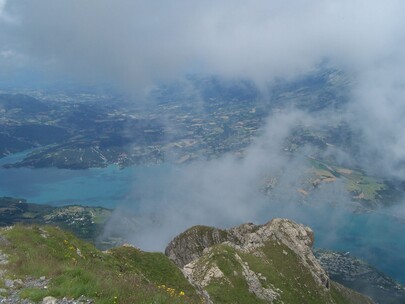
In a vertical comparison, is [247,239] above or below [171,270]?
below

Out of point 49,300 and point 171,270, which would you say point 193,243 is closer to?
point 171,270

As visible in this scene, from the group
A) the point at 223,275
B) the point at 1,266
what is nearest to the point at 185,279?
the point at 223,275

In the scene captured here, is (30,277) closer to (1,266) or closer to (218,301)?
(1,266)

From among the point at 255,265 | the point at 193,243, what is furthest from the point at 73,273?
the point at 193,243

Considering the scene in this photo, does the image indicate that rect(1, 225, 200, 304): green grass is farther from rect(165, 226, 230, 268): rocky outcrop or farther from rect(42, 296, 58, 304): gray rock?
rect(165, 226, 230, 268): rocky outcrop

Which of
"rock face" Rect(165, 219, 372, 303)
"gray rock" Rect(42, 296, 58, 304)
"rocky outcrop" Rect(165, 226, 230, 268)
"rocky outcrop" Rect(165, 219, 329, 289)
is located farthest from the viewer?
"rocky outcrop" Rect(165, 226, 230, 268)

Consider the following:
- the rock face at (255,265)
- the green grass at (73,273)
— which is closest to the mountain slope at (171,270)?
the green grass at (73,273)

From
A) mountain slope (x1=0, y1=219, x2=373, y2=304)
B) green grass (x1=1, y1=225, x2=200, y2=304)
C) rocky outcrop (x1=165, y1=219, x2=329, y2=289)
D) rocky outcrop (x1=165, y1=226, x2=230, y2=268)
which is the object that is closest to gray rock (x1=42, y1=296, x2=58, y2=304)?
mountain slope (x1=0, y1=219, x2=373, y2=304)
